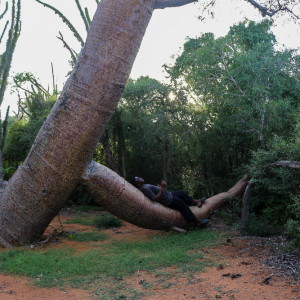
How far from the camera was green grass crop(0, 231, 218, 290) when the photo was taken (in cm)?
458

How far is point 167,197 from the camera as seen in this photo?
7254mm

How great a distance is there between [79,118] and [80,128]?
159 millimetres

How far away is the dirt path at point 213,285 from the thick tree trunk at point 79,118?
1.58m

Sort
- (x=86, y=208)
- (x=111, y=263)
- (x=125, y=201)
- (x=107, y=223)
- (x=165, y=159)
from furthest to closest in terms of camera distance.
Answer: (x=86, y=208), (x=165, y=159), (x=107, y=223), (x=125, y=201), (x=111, y=263)

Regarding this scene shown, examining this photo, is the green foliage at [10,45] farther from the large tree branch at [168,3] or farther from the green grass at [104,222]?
the large tree branch at [168,3]

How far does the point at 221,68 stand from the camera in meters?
8.16

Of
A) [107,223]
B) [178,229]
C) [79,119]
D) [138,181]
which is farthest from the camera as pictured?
[107,223]

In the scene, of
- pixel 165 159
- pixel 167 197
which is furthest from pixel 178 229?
pixel 165 159

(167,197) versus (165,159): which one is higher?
(165,159)

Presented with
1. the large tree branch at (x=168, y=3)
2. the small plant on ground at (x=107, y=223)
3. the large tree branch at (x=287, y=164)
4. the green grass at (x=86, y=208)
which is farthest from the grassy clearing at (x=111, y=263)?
the green grass at (x=86, y=208)

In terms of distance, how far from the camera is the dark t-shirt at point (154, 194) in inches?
276

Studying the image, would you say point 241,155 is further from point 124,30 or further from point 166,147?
point 124,30

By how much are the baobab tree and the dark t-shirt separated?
3.41 feet

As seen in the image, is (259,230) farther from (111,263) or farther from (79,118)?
(79,118)
